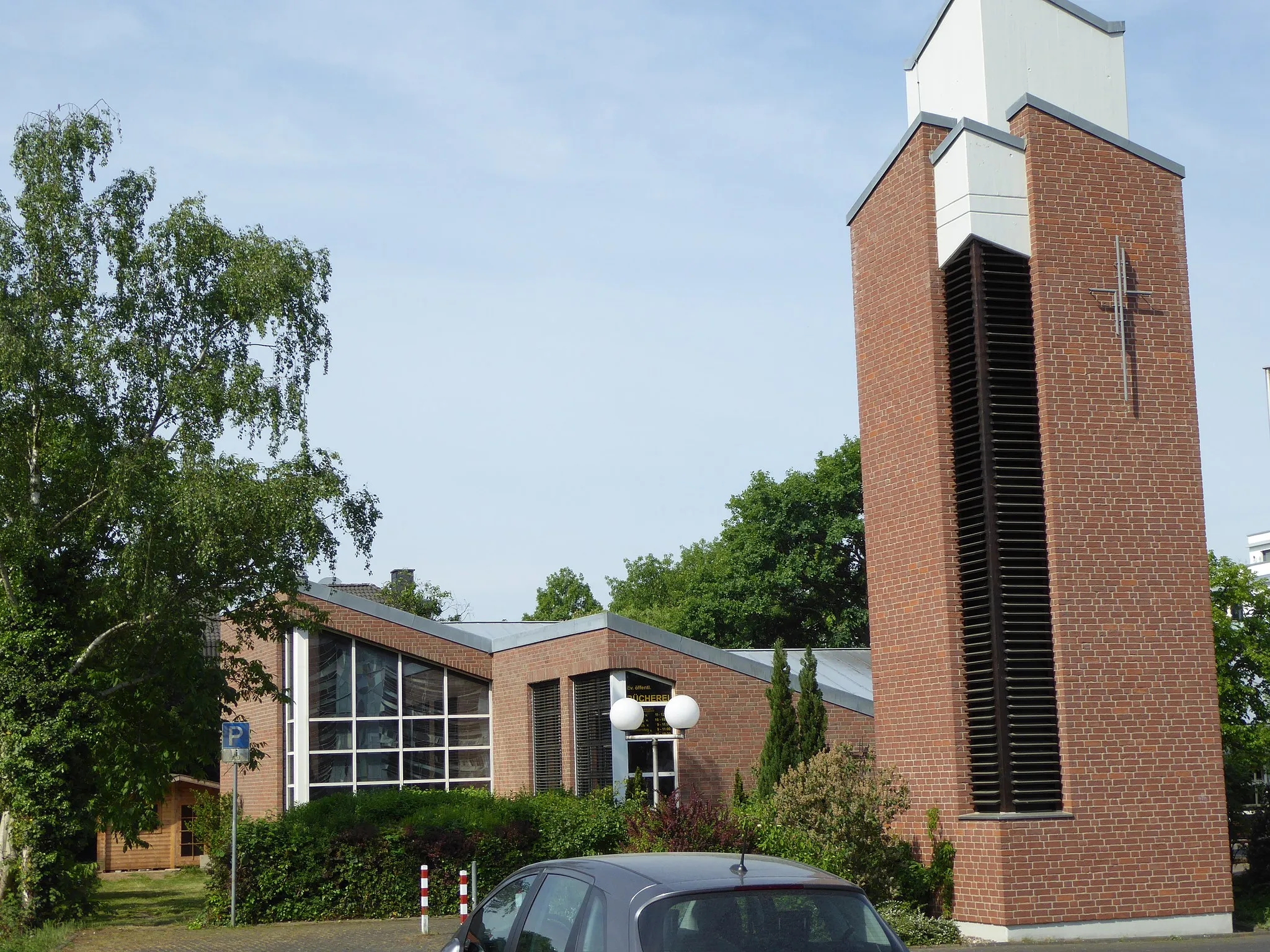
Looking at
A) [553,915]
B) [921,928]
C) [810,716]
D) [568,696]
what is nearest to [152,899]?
[568,696]

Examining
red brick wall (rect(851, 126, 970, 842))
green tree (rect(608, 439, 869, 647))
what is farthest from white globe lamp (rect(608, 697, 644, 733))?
green tree (rect(608, 439, 869, 647))

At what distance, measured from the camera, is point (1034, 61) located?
18531 millimetres

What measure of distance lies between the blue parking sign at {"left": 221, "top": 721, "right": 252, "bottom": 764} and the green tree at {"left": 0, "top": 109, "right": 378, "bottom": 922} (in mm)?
2007

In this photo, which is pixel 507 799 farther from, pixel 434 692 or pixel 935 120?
pixel 935 120

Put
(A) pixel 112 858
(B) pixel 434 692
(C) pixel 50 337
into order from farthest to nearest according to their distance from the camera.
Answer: (A) pixel 112 858
(B) pixel 434 692
(C) pixel 50 337

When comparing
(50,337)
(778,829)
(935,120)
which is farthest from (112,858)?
(935,120)

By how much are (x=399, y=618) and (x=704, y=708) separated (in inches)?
318

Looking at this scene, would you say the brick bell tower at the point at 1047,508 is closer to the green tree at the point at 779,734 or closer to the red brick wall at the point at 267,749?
the green tree at the point at 779,734

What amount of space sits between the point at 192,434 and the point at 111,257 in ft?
11.1

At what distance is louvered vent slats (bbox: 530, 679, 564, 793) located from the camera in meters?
29.4

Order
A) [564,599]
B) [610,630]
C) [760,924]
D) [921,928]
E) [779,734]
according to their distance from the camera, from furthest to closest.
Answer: [564,599] → [610,630] → [779,734] → [921,928] → [760,924]

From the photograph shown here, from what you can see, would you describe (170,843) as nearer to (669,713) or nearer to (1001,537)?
(669,713)

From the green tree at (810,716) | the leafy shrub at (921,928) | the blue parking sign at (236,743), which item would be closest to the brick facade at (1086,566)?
the leafy shrub at (921,928)

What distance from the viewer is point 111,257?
2228cm
